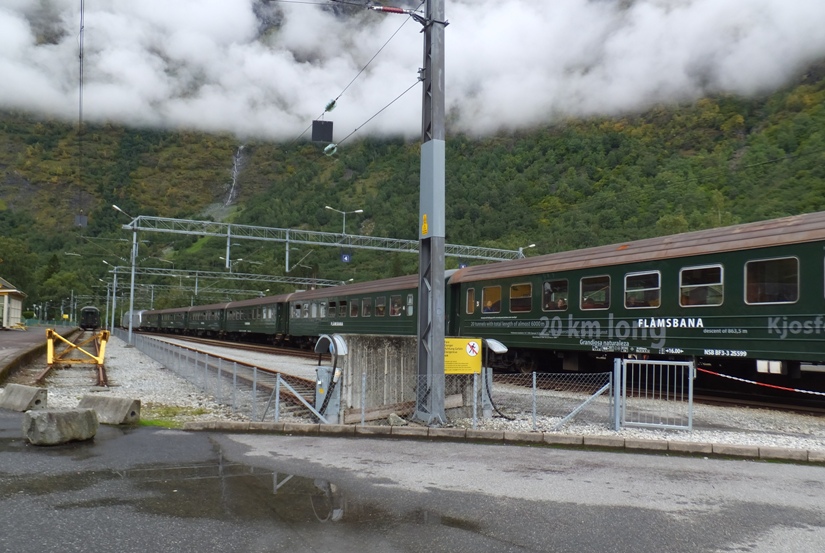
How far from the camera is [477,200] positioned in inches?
2901

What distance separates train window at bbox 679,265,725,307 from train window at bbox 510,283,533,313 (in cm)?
465

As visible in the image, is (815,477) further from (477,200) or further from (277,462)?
(477,200)

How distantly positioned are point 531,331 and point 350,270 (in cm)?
6437

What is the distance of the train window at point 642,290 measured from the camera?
14.9m

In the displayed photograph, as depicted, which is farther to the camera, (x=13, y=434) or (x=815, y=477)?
(x=13, y=434)

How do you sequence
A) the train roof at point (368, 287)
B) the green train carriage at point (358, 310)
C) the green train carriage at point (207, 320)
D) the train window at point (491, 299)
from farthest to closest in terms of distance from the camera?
the green train carriage at point (207, 320) → the train roof at point (368, 287) → the green train carriage at point (358, 310) → the train window at point (491, 299)

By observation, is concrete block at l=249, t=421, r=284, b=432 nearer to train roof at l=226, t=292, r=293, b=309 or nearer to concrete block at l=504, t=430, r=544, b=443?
concrete block at l=504, t=430, r=544, b=443

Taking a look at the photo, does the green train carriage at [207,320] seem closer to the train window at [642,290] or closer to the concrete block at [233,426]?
the train window at [642,290]

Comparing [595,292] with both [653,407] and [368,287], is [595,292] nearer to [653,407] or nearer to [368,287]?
[653,407]

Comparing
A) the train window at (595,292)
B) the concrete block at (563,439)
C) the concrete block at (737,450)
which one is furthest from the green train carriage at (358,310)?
the concrete block at (737,450)

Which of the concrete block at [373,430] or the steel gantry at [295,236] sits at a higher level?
the steel gantry at [295,236]

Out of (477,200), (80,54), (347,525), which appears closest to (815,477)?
(347,525)

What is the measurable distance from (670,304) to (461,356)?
5393mm

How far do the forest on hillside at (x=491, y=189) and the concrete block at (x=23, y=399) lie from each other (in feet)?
70.5
